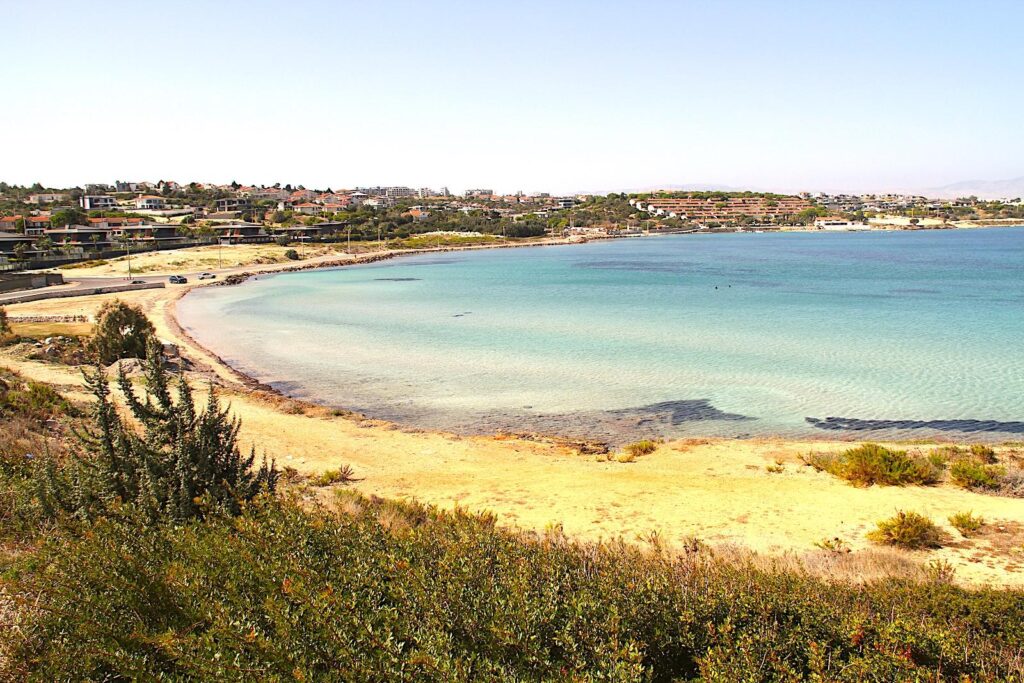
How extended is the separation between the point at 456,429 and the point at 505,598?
1234 centimetres

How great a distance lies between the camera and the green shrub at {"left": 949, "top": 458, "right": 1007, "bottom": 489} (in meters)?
11.2

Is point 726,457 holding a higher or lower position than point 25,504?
lower

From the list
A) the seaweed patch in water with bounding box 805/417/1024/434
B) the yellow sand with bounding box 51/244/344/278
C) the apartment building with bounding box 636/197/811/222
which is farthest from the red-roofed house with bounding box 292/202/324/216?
the seaweed patch in water with bounding box 805/417/1024/434

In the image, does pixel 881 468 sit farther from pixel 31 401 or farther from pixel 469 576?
Answer: pixel 31 401

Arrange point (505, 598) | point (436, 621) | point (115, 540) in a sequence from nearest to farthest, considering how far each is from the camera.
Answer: point (436, 621) < point (505, 598) < point (115, 540)

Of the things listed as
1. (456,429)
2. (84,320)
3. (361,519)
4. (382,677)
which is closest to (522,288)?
(84,320)

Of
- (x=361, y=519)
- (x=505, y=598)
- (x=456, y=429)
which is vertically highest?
(x=505, y=598)

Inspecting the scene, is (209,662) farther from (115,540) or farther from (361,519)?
(361,519)

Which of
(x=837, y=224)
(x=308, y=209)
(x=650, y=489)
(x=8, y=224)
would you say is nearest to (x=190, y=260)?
(x=8, y=224)

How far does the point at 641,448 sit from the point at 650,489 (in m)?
3.09

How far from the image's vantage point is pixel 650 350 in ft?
89.5

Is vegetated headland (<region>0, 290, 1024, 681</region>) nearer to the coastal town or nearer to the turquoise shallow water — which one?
the turquoise shallow water

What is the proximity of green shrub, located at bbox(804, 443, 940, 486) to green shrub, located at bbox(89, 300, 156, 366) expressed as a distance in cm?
2190

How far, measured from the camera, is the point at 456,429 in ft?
55.5
